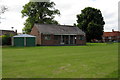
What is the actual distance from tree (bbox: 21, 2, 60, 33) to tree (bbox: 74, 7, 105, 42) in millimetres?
13292

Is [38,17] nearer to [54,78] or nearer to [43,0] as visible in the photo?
[43,0]

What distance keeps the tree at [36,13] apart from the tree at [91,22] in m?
13.3

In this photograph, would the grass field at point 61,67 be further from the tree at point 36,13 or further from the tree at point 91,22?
the tree at point 91,22

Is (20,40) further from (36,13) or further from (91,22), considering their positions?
(91,22)

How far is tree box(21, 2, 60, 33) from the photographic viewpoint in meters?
50.7

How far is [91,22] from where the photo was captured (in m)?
61.0

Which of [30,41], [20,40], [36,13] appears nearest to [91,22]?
[36,13]

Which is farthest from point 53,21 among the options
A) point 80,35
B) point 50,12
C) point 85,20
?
Answer: point 85,20

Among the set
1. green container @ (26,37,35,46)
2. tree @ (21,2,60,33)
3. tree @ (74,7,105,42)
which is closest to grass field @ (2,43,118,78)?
green container @ (26,37,35,46)

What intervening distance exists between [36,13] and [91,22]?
1969 cm

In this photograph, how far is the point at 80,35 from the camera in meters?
47.4

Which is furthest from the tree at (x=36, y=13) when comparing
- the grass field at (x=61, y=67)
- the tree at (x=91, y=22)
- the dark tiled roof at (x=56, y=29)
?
the grass field at (x=61, y=67)

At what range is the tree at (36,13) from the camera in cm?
5070

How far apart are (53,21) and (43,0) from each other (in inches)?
263
